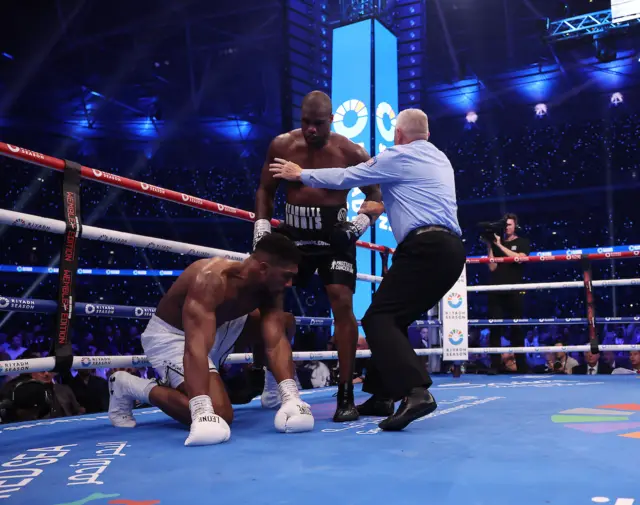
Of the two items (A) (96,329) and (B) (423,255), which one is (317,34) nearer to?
(A) (96,329)

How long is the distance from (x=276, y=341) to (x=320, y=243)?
47cm

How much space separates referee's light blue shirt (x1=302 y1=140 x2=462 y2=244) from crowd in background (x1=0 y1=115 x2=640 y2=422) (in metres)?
10.4

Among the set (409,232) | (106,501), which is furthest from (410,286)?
(106,501)

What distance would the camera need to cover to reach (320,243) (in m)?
2.37

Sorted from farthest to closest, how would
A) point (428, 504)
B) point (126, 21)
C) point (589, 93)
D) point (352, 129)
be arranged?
point (589, 93) → point (126, 21) → point (352, 129) → point (428, 504)

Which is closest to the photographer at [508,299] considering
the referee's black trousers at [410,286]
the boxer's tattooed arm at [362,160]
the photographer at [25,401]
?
the boxer's tattooed arm at [362,160]

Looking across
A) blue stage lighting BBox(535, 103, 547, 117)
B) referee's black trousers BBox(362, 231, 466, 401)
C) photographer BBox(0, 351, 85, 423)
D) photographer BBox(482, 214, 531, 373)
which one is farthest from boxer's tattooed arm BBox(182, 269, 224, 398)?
blue stage lighting BBox(535, 103, 547, 117)

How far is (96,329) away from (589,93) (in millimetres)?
11108

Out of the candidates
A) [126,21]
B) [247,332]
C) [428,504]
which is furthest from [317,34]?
[428,504]

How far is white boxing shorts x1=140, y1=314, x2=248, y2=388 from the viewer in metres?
2.06

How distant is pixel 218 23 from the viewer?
11883 mm

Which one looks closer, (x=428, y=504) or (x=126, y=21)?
(x=428, y=504)

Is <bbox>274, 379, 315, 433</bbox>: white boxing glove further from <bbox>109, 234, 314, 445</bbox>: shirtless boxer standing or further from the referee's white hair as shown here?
the referee's white hair

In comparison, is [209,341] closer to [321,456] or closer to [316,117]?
[321,456]
